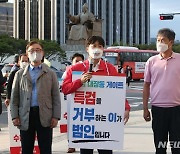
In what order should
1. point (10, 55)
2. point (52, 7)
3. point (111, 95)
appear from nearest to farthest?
1. point (111, 95)
2. point (10, 55)
3. point (52, 7)

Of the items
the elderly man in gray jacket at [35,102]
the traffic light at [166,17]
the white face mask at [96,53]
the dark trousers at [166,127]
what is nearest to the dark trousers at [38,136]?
the elderly man in gray jacket at [35,102]

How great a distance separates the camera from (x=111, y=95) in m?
5.03

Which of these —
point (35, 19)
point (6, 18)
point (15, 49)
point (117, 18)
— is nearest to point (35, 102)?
point (15, 49)

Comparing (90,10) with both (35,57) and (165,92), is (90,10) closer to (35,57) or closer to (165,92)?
(35,57)

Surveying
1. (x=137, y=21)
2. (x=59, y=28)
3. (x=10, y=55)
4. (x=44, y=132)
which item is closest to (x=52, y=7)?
(x=59, y=28)

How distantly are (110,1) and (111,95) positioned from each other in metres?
130

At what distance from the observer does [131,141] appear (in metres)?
8.45

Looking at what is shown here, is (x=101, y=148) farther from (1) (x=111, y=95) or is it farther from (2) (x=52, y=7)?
(2) (x=52, y=7)

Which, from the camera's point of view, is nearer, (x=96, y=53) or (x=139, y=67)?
(x=96, y=53)

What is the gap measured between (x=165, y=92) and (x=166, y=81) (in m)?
0.12

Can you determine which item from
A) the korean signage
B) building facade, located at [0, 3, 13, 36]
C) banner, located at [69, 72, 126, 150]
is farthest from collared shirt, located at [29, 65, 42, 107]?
building facade, located at [0, 3, 13, 36]

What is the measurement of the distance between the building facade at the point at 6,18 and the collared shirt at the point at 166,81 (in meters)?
147

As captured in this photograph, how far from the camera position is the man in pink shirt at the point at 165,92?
16.7 feet

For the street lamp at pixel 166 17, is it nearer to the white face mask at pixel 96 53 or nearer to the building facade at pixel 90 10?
the white face mask at pixel 96 53
